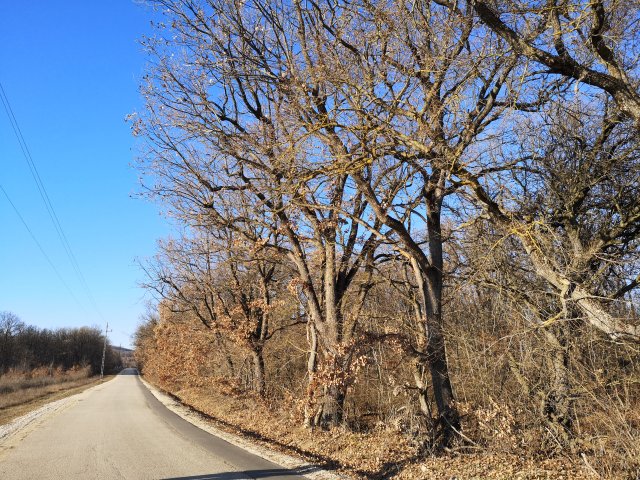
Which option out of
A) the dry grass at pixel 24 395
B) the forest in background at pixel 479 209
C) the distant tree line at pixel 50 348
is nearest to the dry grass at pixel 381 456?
the forest in background at pixel 479 209

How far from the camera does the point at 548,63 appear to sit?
A: 6.80 metres

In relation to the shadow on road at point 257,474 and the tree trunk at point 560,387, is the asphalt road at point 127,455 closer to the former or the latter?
the shadow on road at point 257,474

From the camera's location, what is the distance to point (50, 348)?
10388 centimetres

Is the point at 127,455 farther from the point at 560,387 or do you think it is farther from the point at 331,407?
the point at 560,387

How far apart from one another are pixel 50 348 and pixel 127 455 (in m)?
108

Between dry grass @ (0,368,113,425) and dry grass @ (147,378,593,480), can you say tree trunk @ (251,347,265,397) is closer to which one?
dry grass @ (147,378,593,480)

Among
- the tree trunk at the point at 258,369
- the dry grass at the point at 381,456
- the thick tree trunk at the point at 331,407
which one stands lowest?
the dry grass at the point at 381,456

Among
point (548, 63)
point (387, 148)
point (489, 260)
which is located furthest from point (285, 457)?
point (548, 63)

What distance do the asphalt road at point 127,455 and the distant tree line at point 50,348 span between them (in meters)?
67.2

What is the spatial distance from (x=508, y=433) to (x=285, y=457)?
463 cm

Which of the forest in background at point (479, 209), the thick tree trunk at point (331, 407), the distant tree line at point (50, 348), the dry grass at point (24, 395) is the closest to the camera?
the forest in background at point (479, 209)

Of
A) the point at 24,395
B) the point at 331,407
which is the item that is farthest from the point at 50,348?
the point at 331,407

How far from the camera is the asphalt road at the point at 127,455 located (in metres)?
9.01

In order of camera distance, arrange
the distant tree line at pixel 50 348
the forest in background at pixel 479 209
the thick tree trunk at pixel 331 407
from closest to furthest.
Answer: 1. the forest in background at pixel 479 209
2. the thick tree trunk at pixel 331 407
3. the distant tree line at pixel 50 348
